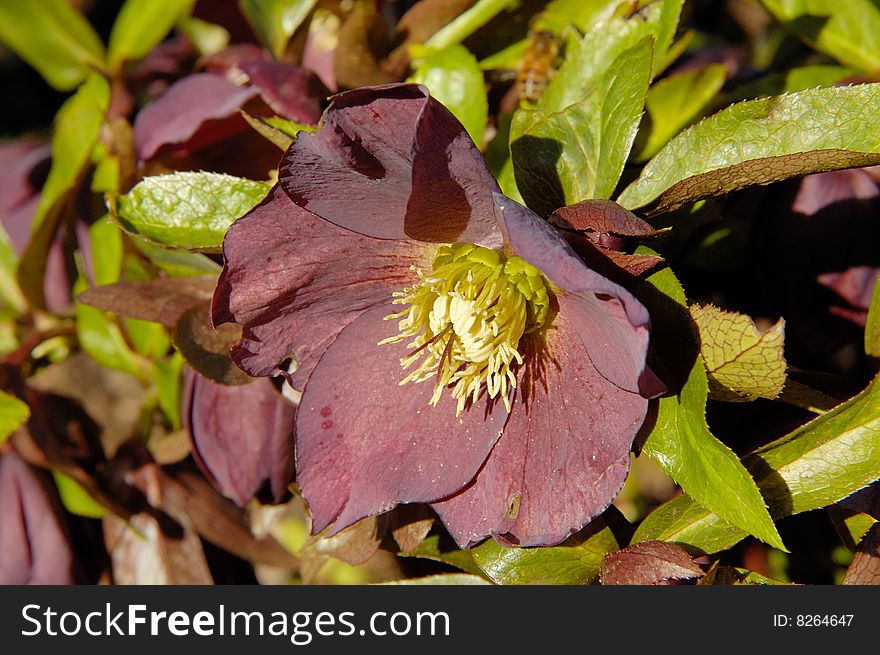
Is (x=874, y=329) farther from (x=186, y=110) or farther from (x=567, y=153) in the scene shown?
(x=186, y=110)

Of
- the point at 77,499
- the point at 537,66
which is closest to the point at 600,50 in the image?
the point at 537,66

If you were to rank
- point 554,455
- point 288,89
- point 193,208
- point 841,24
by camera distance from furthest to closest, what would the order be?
point 841,24, point 288,89, point 193,208, point 554,455

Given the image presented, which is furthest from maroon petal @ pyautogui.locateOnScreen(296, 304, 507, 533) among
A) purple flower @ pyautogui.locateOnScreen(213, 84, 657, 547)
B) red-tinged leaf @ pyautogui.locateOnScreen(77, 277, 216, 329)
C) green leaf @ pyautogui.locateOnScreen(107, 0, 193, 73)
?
green leaf @ pyautogui.locateOnScreen(107, 0, 193, 73)

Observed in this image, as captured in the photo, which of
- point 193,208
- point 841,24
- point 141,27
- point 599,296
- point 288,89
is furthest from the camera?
point 141,27

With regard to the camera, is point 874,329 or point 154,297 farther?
point 154,297

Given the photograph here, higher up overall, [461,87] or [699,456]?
[461,87]

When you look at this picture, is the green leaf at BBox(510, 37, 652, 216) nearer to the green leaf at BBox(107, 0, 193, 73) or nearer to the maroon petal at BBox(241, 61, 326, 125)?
the maroon petal at BBox(241, 61, 326, 125)

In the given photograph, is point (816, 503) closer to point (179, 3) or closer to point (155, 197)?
point (155, 197)

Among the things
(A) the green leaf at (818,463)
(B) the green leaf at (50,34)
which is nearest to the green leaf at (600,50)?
(A) the green leaf at (818,463)
